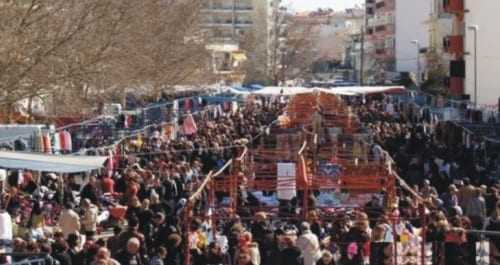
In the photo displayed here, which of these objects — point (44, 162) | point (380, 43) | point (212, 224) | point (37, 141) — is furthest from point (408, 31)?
point (212, 224)

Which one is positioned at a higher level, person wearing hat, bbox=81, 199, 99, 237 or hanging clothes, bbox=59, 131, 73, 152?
hanging clothes, bbox=59, 131, 73, 152

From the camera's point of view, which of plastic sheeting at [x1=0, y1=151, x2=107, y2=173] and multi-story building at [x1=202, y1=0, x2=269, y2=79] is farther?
multi-story building at [x1=202, y1=0, x2=269, y2=79]

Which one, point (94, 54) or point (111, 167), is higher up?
point (94, 54)

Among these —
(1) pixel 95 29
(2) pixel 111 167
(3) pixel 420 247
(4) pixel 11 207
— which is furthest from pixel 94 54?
(3) pixel 420 247

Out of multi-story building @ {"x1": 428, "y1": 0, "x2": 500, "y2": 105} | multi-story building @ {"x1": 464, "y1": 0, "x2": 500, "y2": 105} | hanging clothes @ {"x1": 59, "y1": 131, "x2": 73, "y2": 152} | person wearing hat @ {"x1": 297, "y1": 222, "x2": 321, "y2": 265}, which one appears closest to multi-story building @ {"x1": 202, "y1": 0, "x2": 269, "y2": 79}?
multi-story building @ {"x1": 428, "y1": 0, "x2": 500, "y2": 105}

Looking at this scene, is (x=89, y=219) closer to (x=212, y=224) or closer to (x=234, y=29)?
(x=212, y=224)

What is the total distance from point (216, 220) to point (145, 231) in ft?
3.79

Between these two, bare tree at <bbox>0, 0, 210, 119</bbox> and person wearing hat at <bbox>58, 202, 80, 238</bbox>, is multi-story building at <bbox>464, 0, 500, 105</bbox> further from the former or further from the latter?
person wearing hat at <bbox>58, 202, 80, 238</bbox>

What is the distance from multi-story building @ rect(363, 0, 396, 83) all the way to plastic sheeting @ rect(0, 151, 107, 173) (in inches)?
3755

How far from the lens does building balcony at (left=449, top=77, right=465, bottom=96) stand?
6600 centimetres

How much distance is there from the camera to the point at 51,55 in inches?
1064

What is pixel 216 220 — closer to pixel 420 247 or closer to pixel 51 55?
pixel 420 247

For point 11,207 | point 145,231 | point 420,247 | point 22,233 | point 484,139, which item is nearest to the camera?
point 420,247

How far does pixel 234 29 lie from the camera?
167 m
